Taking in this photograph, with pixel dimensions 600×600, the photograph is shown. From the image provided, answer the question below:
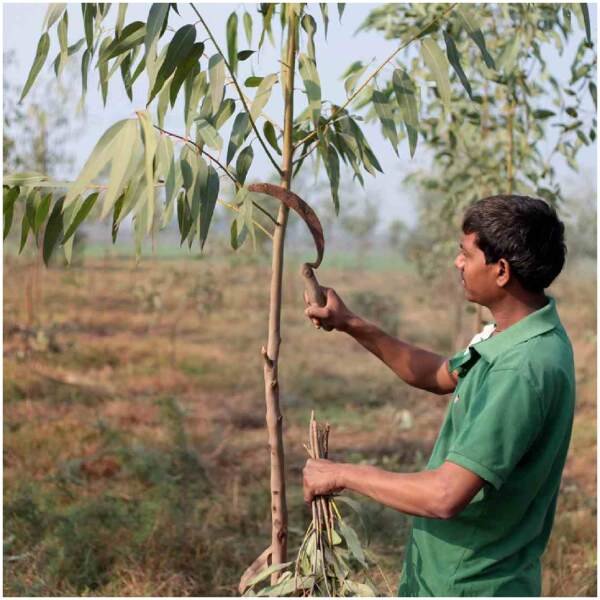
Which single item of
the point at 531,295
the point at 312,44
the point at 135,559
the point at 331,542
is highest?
the point at 312,44

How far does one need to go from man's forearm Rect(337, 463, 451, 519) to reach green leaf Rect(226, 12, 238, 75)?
86cm

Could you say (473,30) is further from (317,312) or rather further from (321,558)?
(321,558)

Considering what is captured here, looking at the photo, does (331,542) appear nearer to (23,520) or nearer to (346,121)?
(346,121)

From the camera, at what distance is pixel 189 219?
1580 mm

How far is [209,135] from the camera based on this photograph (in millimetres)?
1533

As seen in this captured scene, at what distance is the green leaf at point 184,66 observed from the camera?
153 centimetres

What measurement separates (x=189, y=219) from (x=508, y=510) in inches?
29.0

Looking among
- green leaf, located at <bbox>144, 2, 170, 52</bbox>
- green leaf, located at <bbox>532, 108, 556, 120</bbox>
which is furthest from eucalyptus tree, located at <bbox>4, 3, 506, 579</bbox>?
green leaf, located at <bbox>532, 108, 556, 120</bbox>

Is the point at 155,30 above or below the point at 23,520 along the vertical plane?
above

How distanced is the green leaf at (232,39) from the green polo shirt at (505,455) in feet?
2.46

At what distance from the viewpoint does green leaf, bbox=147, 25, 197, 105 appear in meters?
1.49

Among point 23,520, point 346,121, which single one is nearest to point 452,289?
point 23,520

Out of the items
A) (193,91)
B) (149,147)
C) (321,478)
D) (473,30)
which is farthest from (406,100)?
(321,478)

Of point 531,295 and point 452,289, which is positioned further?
point 452,289
